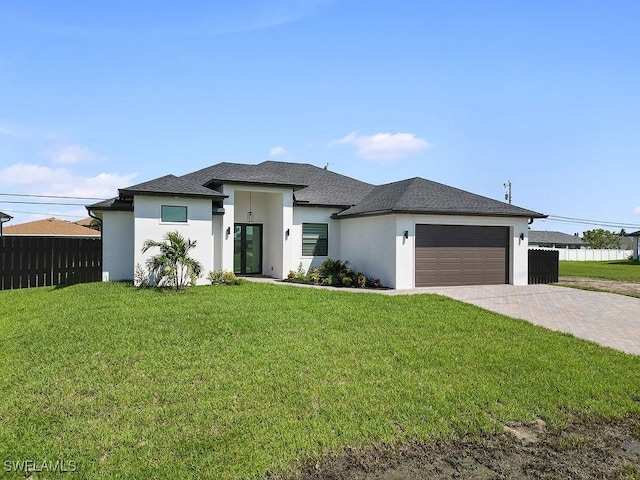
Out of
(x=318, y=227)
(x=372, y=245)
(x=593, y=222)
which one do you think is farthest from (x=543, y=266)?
(x=593, y=222)

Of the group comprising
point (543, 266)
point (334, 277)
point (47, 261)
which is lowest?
point (334, 277)

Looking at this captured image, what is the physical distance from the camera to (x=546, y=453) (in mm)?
3896

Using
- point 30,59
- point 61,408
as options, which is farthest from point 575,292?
point 30,59

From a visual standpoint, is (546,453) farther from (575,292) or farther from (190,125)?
(190,125)

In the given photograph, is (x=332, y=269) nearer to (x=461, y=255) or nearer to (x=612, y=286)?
(x=461, y=255)

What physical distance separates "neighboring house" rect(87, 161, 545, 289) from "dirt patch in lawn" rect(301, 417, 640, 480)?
1025 cm

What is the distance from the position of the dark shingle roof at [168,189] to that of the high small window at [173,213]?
581 millimetres

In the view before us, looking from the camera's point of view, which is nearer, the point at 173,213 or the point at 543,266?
the point at 173,213

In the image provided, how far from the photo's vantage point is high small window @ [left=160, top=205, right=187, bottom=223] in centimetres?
1388

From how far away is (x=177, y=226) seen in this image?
1398 cm

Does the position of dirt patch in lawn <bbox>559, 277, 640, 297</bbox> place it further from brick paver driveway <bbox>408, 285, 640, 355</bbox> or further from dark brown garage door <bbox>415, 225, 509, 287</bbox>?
dark brown garage door <bbox>415, 225, 509, 287</bbox>

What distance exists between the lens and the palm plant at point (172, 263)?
13.1 m
